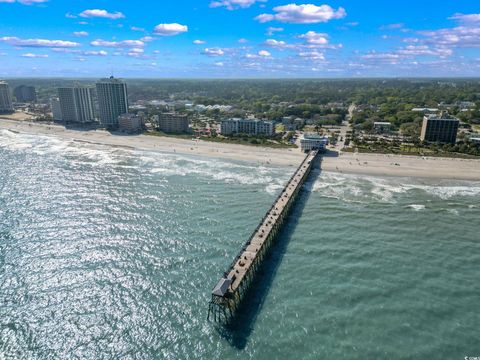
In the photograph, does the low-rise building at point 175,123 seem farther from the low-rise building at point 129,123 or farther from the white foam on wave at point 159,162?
the white foam on wave at point 159,162

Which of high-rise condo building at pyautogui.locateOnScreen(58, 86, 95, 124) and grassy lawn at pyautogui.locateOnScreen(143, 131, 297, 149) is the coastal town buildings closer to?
grassy lawn at pyautogui.locateOnScreen(143, 131, 297, 149)

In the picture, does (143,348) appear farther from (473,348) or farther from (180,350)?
(473,348)

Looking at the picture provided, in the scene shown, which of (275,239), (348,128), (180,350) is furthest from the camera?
(348,128)

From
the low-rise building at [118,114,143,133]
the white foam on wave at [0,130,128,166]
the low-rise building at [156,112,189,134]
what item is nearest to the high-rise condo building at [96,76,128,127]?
the low-rise building at [118,114,143,133]

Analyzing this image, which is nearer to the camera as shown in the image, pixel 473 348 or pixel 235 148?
pixel 473 348

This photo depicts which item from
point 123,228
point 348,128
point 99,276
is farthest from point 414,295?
Result: point 348,128

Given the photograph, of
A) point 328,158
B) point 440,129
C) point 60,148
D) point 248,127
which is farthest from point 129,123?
point 440,129

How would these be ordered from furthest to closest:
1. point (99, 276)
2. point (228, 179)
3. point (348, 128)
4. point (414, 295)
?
point (348, 128), point (228, 179), point (99, 276), point (414, 295)
